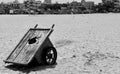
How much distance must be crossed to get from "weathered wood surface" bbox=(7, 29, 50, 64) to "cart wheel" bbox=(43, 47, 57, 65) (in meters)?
0.31

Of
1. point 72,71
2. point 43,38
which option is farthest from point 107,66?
point 43,38

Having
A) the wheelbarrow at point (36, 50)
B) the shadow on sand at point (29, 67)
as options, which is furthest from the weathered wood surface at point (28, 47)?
the shadow on sand at point (29, 67)

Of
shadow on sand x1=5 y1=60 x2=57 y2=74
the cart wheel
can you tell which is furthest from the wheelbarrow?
shadow on sand x1=5 y1=60 x2=57 y2=74

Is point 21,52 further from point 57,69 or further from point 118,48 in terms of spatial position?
point 118,48

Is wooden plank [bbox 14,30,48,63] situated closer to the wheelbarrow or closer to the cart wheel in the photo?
the wheelbarrow

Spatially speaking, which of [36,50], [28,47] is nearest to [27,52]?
[28,47]

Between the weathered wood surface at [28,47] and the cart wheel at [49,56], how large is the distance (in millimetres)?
313

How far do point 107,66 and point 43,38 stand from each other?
2007 mm

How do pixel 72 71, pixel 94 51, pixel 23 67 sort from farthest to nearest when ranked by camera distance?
1. pixel 94 51
2. pixel 23 67
3. pixel 72 71

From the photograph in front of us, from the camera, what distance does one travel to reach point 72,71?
22.4ft

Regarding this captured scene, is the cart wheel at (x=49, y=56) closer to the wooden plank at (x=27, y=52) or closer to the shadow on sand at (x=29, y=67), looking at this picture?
the shadow on sand at (x=29, y=67)

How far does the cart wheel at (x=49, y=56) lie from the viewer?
7.23 metres

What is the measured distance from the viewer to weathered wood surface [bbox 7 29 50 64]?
7.12 meters

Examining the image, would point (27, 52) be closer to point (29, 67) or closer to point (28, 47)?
point (28, 47)
